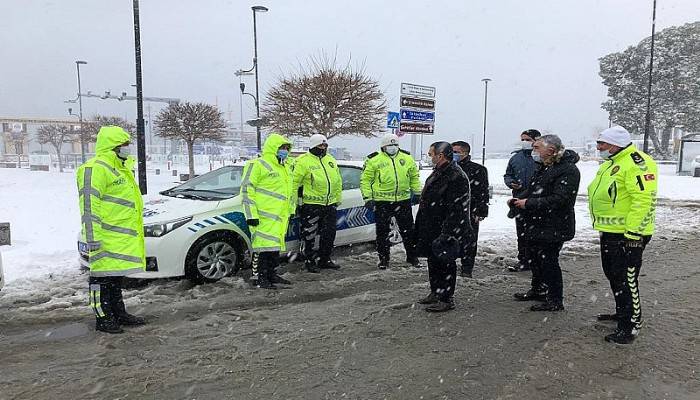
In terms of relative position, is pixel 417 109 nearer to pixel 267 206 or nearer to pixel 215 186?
pixel 215 186

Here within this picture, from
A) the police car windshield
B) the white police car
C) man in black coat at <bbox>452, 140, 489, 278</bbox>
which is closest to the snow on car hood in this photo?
the white police car

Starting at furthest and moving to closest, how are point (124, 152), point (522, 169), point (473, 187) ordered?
point (522, 169) → point (473, 187) → point (124, 152)

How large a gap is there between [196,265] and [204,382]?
2.41m

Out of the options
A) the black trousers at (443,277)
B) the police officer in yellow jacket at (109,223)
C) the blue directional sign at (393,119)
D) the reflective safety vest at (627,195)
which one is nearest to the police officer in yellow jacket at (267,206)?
the police officer in yellow jacket at (109,223)

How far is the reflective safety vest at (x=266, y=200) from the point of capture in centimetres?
577

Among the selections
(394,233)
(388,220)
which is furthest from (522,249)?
(394,233)

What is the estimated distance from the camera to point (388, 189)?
6.73 meters

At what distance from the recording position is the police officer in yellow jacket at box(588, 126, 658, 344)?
4.04m

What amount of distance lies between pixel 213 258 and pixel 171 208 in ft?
2.46

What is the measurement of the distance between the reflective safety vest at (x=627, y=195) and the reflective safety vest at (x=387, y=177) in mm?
2746

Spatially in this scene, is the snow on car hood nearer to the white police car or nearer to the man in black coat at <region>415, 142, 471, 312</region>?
the white police car

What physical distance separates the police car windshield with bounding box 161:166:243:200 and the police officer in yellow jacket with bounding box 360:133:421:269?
67.2 inches

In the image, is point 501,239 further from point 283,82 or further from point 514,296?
point 283,82

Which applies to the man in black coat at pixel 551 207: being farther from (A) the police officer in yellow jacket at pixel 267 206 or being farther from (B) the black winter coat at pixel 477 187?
(A) the police officer in yellow jacket at pixel 267 206
